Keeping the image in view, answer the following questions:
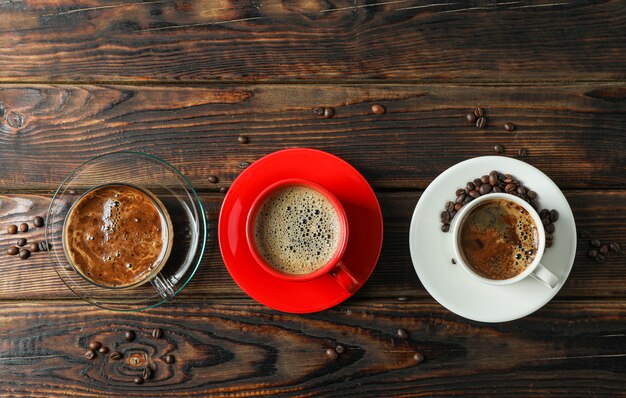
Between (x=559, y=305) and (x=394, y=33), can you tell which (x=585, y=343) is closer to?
(x=559, y=305)

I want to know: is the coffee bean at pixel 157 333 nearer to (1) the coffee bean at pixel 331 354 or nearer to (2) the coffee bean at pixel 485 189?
(1) the coffee bean at pixel 331 354

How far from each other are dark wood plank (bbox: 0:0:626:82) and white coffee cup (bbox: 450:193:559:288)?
40 centimetres

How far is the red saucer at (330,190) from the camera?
1.49 m

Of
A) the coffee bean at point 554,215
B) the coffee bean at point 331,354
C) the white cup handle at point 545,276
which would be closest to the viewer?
the white cup handle at point 545,276

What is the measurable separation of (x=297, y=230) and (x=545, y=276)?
1.98 feet

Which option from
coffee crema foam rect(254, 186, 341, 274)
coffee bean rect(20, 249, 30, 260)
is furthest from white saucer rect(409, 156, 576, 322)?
coffee bean rect(20, 249, 30, 260)

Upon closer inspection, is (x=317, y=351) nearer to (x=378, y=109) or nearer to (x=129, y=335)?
(x=129, y=335)

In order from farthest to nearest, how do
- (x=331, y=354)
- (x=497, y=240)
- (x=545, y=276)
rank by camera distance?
(x=331, y=354), (x=497, y=240), (x=545, y=276)

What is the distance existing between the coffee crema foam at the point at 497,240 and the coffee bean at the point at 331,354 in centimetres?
44

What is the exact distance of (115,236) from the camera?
1.44 metres

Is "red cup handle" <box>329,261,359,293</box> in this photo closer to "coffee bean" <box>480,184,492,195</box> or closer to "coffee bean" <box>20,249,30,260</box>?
"coffee bean" <box>480,184,492,195</box>

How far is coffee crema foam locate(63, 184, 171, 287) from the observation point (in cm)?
145

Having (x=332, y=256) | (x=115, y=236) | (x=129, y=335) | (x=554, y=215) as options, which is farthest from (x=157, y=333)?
(x=554, y=215)

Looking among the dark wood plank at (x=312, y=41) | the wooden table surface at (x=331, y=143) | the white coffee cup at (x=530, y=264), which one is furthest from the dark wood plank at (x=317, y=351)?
the dark wood plank at (x=312, y=41)
